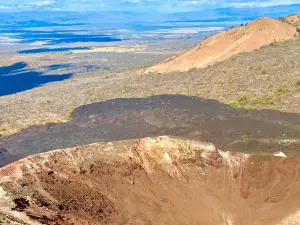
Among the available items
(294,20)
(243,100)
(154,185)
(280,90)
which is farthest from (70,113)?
(294,20)

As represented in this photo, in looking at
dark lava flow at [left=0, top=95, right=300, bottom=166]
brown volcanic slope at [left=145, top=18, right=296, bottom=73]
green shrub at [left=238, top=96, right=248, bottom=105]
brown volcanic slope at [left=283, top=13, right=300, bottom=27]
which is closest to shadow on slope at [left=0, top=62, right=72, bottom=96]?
brown volcanic slope at [left=145, top=18, right=296, bottom=73]

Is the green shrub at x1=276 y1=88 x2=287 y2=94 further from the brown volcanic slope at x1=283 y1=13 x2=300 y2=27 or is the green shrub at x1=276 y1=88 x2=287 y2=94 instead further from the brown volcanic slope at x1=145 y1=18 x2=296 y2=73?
the brown volcanic slope at x1=283 y1=13 x2=300 y2=27

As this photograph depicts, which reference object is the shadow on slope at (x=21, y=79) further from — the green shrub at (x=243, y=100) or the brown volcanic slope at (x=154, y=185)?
the brown volcanic slope at (x=154, y=185)

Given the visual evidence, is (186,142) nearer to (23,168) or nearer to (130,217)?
(130,217)

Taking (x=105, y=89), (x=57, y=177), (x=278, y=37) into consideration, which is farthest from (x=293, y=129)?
(x=278, y=37)

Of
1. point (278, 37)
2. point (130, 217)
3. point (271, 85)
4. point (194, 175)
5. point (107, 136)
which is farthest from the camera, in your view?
point (278, 37)

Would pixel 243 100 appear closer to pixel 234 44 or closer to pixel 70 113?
pixel 70 113

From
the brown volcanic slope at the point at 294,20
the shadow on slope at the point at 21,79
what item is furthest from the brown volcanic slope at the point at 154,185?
the brown volcanic slope at the point at 294,20
